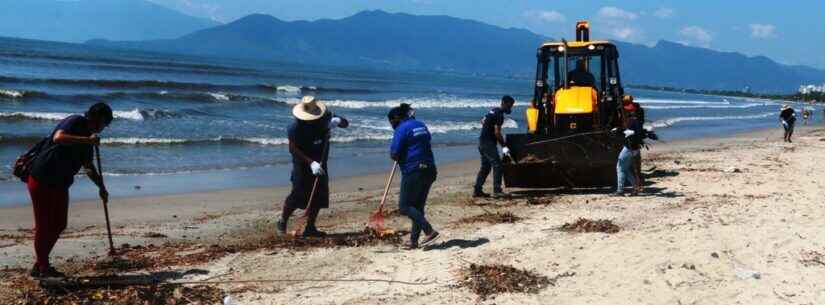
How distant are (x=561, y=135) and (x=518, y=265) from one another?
5025 millimetres

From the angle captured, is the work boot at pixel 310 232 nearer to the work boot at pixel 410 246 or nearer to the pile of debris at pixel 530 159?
the work boot at pixel 410 246

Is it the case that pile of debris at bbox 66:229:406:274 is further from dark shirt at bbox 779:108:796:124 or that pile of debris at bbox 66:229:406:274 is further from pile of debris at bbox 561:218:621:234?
dark shirt at bbox 779:108:796:124

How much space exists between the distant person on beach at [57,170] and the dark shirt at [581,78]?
8.72 m

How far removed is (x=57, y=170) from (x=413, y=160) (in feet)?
9.96

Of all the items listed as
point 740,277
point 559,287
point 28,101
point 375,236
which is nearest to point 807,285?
point 740,277

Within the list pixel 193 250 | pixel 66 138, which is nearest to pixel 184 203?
pixel 193 250

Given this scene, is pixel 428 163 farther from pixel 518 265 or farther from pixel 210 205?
pixel 210 205

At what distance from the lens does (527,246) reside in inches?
296

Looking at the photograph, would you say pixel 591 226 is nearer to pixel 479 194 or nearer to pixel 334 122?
pixel 334 122

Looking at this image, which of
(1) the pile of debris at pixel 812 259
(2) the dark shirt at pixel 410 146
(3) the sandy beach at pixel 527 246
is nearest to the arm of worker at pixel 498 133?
(3) the sandy beach at pixel 527 246

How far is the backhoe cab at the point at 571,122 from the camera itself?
11352mm

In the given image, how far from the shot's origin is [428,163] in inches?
284

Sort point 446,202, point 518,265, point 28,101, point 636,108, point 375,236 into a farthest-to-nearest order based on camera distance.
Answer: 1. point 28,101
2. point 636,108
3. point 446,202
4. point 375,236
5. point 518,265

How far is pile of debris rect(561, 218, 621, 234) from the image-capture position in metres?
8.03
